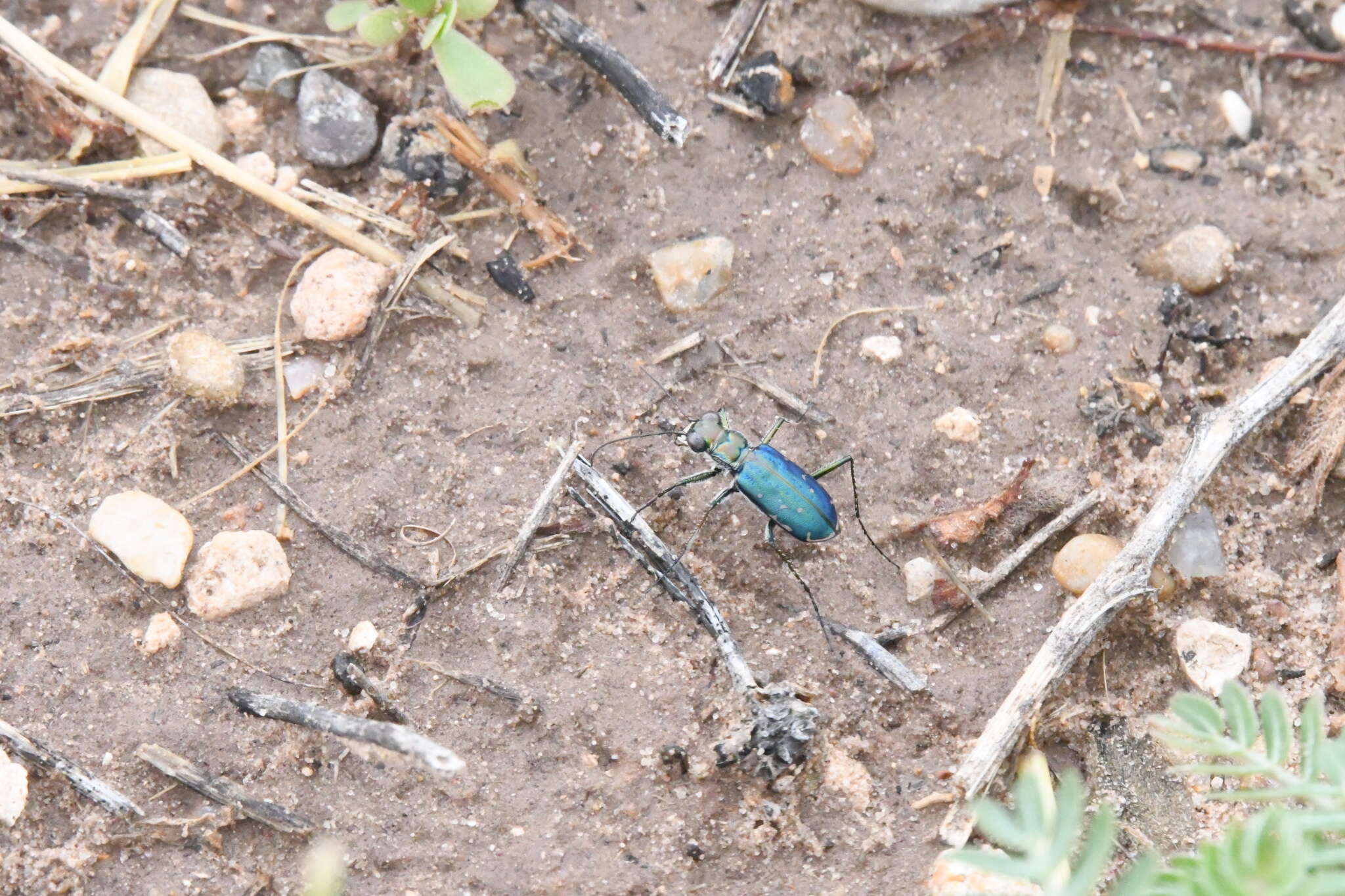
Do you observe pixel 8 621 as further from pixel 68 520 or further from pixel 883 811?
pixel 883 811

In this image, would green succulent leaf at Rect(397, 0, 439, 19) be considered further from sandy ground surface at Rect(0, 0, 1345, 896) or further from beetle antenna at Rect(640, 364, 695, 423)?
beetle antenna at Rect(640, 364, 695, 423)

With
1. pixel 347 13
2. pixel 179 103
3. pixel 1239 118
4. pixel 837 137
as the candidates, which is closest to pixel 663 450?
pixel 837 137

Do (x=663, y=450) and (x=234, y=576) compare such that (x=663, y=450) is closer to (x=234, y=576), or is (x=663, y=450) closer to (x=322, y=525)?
(x=322, y=525)

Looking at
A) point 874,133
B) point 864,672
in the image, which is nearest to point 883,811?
point 864,672

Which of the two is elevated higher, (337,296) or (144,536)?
(337,296)

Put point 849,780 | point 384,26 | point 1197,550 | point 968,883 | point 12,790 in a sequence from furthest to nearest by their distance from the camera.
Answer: point 384,26, point 1197,550, point 849,780, point 12,790, point 968,883

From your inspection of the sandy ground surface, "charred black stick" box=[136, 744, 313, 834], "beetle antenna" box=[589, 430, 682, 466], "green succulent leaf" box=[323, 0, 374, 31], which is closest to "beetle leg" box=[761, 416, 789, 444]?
the sandy ground surface
